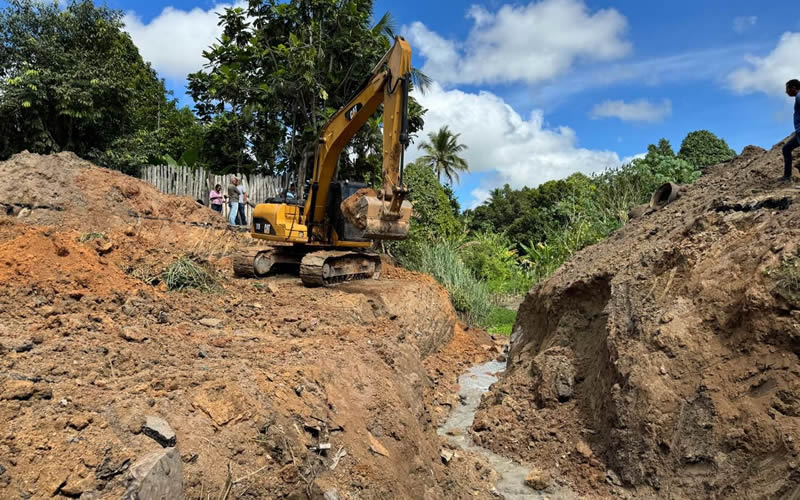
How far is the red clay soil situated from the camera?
117 inches

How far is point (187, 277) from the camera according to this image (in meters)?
7.72

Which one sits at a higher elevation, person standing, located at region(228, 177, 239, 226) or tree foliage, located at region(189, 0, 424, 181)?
tree foliage, located at region(189, 0, 424, 181)

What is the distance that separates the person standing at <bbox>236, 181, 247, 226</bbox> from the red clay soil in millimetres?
5231

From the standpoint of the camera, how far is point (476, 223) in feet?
121

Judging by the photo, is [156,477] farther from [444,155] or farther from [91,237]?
[444,155]

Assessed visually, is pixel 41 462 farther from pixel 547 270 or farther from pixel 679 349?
pixel 547 270

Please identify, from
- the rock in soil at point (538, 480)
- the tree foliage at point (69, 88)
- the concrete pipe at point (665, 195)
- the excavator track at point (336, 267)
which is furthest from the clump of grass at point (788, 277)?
the tree foliage at point (69, 88)

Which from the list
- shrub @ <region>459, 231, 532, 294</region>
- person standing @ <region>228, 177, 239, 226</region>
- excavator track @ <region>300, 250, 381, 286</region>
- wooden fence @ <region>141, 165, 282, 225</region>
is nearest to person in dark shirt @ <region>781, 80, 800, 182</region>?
excavator track @ <region>300, 250, 381, 286</region>

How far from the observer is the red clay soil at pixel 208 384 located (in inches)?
117

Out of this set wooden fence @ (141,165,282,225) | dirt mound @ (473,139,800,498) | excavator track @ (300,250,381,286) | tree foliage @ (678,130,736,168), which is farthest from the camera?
tree foliage @ (678,130,736,168)

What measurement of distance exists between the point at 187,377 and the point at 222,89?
43.1 ft

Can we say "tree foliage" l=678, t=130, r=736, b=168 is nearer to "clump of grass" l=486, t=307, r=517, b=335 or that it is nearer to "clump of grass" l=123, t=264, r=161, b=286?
"clump of grass" l=486, t=307, r=517, b=335

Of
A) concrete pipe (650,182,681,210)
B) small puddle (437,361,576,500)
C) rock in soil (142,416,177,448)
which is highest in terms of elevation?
concrete pipe (650,182,681,210)

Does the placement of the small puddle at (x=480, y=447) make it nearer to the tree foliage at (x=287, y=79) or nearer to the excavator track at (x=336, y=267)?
the excavator track at (x=336, y=267)
